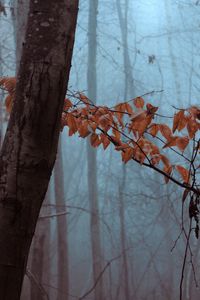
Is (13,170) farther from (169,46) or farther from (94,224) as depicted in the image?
(169,46)

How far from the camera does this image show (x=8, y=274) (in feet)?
3.38

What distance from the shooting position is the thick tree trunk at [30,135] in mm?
1017

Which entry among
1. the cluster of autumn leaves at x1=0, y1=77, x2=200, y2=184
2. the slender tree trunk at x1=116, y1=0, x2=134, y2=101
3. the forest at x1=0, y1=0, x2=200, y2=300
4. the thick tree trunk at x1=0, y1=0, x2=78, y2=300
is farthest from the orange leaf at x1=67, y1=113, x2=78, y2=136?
the slender tree trunk at x1=116, y1=0, x2=134, y2=101

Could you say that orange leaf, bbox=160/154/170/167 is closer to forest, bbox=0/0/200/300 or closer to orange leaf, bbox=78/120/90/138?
orange leaf, bbox=78/120/90/138

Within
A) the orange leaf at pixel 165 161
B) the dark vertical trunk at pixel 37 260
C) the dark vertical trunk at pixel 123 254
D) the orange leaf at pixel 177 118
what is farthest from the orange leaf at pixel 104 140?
the dark vertical trunk at pixel 123 254

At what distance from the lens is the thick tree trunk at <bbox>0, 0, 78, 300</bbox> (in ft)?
3.34

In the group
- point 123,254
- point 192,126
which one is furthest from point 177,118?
point 123,254

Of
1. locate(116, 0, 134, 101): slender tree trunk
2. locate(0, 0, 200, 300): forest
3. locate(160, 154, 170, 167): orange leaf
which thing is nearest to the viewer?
locate(160, 154, 170, 167): orange leaf

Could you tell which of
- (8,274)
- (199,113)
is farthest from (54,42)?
(199,113)

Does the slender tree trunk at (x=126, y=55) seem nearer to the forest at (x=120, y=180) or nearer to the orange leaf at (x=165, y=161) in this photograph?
the forest at (x=120, y=180)

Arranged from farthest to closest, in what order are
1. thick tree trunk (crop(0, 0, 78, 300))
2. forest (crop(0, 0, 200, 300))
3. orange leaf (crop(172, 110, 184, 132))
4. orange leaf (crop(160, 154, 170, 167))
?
forest (crop(0, 0, 200, 300))
orange leaf (crop(160, 154, 170, 167))
orange leaf (crop(172, 110, 184, 132))
thick tree trunk (crop(0, 0, 78, 300))

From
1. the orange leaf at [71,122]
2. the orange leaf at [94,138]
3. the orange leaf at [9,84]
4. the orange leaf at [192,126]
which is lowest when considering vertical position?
the orange leaf at [192,126]

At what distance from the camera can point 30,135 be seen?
1020mm

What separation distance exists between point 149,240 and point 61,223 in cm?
265
